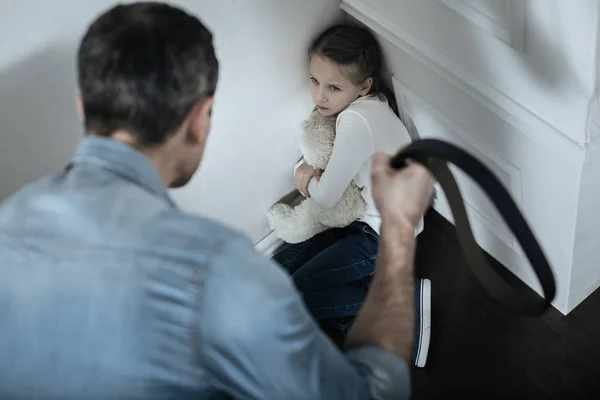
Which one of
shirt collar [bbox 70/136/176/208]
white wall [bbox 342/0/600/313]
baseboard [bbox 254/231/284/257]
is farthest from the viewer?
baseboard [bbox 254/231/284/257]

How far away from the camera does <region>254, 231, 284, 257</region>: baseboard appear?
1.72 metres

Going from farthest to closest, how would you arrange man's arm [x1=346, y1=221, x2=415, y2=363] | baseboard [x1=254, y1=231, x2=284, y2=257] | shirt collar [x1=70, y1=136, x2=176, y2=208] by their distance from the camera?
baseboard [x1=254, y1=231, x2=284, y2=257], man's arm [x1=346, y1=221, x2=415, y2=363], shirt collar [x1=70, y1=136, x2=176, y2=208]

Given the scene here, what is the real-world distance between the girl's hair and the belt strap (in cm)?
45

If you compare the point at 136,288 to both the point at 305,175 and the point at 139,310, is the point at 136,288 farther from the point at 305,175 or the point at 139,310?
the point at 305,175

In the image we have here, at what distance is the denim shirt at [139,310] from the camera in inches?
28.7

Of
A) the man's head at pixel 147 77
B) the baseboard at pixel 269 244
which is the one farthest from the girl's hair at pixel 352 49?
the man's head at pixel 147 77

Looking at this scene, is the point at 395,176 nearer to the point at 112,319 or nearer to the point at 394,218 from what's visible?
the point at 394,218

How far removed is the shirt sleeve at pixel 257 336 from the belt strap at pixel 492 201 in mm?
274

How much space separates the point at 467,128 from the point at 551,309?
0.42m

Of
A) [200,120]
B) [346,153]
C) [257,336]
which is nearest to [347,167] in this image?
[346,153]

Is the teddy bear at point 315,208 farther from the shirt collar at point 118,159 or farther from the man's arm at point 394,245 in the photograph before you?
the shirt collar at point 118,159

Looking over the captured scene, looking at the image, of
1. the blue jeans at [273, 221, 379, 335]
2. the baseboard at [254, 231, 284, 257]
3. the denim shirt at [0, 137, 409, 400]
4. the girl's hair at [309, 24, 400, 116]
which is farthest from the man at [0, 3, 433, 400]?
the baseboard at [254, 231, 284, 257]

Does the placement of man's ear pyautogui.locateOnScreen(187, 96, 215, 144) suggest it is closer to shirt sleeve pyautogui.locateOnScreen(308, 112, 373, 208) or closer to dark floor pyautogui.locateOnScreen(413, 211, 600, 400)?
shirt sleeve pyautogui.locateOnScreen(308, 112, 373, 208)

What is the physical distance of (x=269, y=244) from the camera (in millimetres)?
1725
